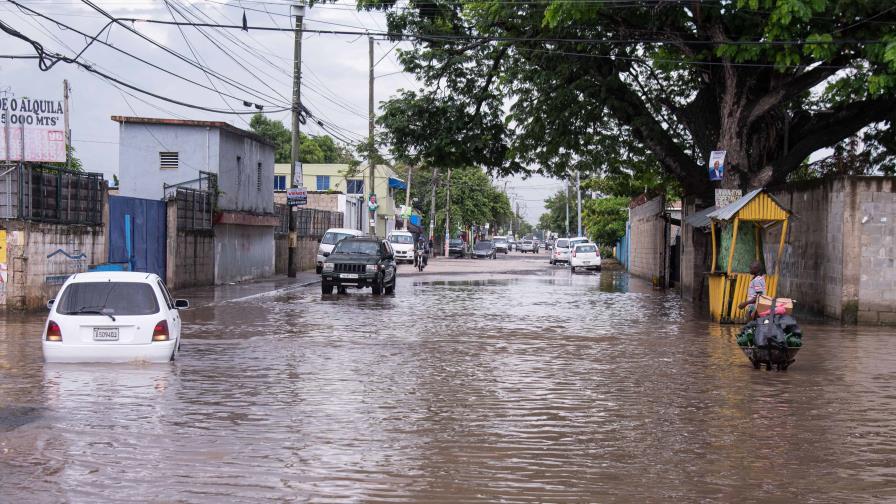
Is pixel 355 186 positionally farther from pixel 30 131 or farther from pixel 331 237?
pixel 30 131

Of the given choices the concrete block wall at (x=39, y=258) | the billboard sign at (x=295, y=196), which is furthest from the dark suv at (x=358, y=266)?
the concrete block wall at (x=39, y=258)

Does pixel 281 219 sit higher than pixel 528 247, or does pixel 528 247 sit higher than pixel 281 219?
pixel 281 219

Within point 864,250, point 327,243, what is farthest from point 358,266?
point 327,243

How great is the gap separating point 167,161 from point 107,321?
23996mm

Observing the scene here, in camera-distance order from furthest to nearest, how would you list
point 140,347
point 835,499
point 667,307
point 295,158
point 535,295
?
point 295,158, point 535,295, point 667,307, point 140,347, point 835,499

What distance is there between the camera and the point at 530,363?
15.5m

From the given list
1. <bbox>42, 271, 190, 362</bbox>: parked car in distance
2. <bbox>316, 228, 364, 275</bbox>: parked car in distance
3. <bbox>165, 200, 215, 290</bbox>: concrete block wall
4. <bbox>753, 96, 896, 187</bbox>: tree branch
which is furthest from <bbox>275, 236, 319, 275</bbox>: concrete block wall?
<bbox>42, 271, 190, 362</bbox>: parked car in distance

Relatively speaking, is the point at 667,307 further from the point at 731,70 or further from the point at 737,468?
the point at 737,468

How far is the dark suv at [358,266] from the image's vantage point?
103ft

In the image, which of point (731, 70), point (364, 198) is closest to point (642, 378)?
point (731, 70)

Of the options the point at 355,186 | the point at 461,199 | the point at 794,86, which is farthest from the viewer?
the point at 461,199

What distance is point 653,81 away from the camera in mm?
31094

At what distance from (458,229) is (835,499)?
100652mm

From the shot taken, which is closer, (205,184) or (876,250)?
(876,250)
